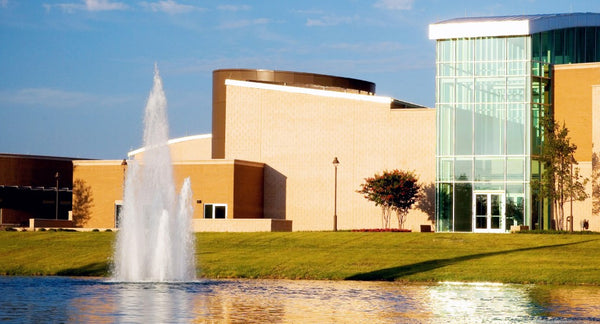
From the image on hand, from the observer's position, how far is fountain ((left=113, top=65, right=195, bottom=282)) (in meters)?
38.3

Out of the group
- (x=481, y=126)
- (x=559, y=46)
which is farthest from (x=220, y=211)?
(x=559, y=46)

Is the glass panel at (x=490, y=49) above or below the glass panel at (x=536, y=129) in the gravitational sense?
above

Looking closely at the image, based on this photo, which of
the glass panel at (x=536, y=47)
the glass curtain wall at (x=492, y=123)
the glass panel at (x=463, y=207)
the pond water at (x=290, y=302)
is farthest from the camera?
the glass panel at (x=463, y=207)

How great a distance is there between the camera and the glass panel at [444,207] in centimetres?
6712

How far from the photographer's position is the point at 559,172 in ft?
203

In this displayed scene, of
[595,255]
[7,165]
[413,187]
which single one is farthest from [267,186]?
[595,255]

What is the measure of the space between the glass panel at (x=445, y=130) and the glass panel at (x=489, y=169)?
203cm

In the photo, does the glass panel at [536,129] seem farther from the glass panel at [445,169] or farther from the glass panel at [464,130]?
the glass panel at [445,169]

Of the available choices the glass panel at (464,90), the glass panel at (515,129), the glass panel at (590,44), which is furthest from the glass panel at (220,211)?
the glass panel at (590,44)

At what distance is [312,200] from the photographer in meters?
72.6

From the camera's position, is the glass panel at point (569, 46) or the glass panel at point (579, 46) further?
the glass panel at point (579, 46)

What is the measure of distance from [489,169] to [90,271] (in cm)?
2978

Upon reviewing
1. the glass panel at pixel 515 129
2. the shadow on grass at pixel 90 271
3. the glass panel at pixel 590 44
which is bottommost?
the shadow on grass at pixel 90 271

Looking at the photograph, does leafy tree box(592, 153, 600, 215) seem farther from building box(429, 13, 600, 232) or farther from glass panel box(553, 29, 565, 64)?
glass panel box(553, 29, 565, 64)
